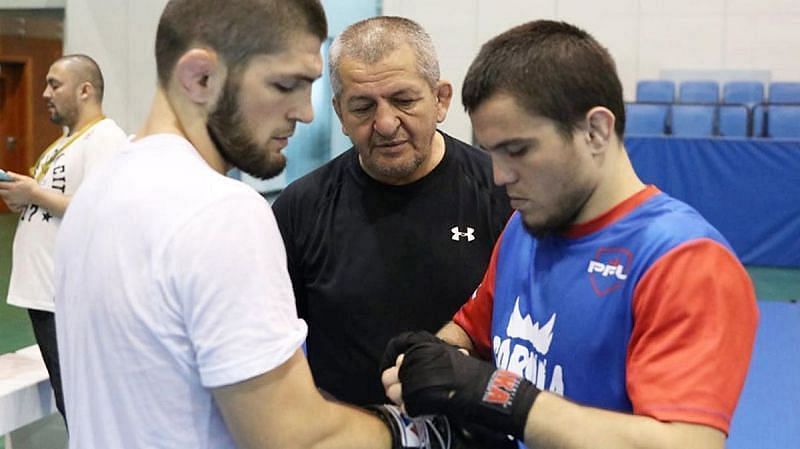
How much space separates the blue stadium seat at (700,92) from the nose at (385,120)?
8.49 meters

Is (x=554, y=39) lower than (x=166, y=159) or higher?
higher

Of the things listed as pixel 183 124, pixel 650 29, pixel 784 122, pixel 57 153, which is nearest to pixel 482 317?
pixel 183 124

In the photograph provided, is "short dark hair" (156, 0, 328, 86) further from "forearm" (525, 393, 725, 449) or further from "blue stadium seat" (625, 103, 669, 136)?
"blue stadium seat" (625, 103, 669, 136)

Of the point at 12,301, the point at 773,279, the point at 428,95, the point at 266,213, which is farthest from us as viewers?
the point at 773,279

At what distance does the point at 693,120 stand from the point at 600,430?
27.4ft

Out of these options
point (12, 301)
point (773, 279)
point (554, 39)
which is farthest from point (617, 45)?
point (554, 39)

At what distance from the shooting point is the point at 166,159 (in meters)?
1.08

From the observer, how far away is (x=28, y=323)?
18.5 feet

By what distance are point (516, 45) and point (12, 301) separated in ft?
9.21

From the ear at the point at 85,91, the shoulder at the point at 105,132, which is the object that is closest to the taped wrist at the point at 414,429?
the shoulder at the point at 105,132

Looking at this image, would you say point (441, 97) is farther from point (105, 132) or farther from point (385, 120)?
point (105, 132)

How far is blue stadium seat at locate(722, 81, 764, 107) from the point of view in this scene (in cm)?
941

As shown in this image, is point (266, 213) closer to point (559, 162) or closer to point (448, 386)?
point (448, 386)

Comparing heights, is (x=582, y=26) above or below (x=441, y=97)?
above
